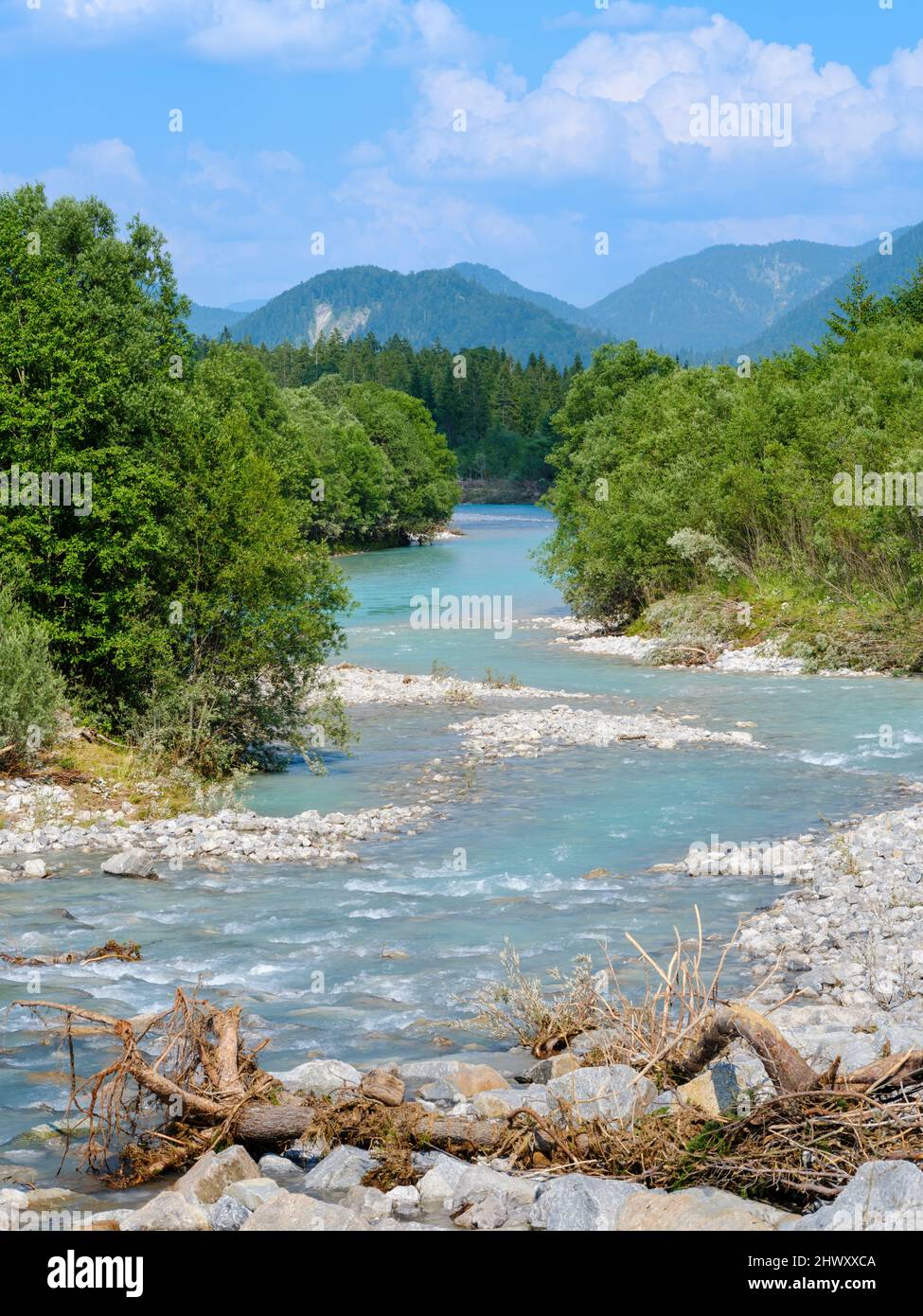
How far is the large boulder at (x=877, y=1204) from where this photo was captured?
5629mm

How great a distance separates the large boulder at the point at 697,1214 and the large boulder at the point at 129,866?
1066 cm

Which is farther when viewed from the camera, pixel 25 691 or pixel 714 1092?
pixel 25 691

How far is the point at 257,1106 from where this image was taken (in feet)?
26.8

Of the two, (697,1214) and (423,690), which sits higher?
(697,1214)

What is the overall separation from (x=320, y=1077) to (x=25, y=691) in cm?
1156

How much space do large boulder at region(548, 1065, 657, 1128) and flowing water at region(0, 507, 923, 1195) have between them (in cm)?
260

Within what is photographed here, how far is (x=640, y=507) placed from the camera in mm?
43500

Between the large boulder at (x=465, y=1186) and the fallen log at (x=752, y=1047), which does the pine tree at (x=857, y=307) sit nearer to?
the fallen log at (x=752, y=1047)

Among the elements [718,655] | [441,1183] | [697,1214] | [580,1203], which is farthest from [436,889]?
[718,655]

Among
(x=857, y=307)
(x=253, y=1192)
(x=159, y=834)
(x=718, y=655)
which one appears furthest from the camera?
(x=857, y=307)

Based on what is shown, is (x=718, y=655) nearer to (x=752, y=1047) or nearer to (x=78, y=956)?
(x=78, y=956)

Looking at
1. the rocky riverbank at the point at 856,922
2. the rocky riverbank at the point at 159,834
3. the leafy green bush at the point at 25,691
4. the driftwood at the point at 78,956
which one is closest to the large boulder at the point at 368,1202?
the rocky riverbank at the point at 856,922

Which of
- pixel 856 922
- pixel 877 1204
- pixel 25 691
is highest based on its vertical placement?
pixel 25 691

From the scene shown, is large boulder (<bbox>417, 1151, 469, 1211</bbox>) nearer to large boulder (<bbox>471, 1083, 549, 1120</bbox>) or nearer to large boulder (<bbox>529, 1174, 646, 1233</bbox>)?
large boulder (<bbox>529, 1174, 646, 1233</bbox>)
